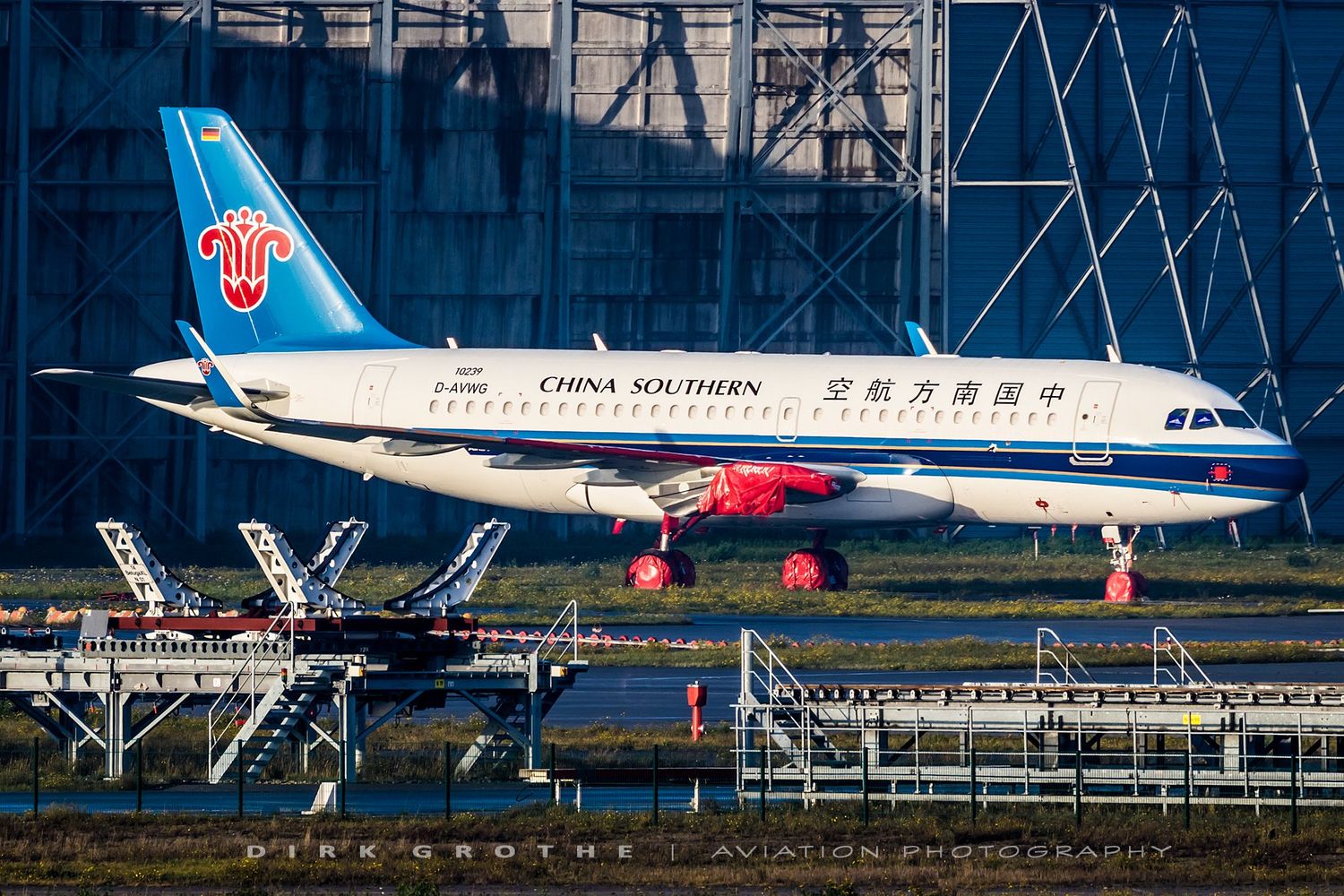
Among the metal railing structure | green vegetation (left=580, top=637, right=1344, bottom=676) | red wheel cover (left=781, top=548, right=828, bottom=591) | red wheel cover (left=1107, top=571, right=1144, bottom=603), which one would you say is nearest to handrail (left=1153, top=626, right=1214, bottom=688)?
green vegetation (left=580, top=637, right=1344, bottom=676)

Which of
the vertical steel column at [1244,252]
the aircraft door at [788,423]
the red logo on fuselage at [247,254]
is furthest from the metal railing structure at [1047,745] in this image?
the vertical steel column at [1244,252]

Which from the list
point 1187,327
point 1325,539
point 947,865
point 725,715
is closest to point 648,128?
point 1187,327

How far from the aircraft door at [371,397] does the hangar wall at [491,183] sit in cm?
1360

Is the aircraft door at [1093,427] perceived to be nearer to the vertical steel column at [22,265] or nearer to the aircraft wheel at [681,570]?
the aircraft wheel at [681,570]

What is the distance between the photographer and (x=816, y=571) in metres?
48.1

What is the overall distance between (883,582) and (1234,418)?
1058 centimetres

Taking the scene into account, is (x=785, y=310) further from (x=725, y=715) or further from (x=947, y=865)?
(x=947, y=865)

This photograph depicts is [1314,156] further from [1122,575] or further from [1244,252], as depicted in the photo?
[1122,575]

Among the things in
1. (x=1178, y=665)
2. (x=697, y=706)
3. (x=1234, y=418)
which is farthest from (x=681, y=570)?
(x=697, y=706)

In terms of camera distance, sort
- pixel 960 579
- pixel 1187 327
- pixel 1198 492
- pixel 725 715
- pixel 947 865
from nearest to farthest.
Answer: pixel 947 865
pixel 725 715
pixel 1198 492
pixel 960 579
pixel 1187 327

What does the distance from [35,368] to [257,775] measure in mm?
41714

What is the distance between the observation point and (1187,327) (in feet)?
202

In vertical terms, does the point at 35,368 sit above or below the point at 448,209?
below

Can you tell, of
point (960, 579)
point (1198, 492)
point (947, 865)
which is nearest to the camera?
point (947, 865)
